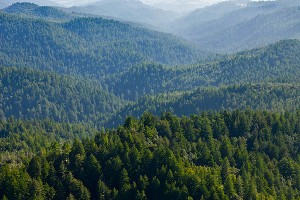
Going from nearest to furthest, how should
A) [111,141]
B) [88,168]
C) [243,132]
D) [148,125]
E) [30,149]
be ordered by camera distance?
[88,168], [111,141], [148,125], [243,132], [30,149]

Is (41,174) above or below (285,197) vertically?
above

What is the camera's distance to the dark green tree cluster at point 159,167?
91.6 meters

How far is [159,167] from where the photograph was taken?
98438 millimetres

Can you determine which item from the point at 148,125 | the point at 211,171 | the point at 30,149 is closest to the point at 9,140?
the point at 30,149

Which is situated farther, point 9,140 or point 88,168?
point 9,140

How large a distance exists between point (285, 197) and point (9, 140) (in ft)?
378

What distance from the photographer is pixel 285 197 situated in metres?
107

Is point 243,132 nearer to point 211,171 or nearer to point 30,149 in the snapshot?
point 211,171

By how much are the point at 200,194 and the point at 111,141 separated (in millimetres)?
23748

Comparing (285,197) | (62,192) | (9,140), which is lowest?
(9,140)

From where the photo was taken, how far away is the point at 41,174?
305 feet

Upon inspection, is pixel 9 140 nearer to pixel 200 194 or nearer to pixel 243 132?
pixel 243 132

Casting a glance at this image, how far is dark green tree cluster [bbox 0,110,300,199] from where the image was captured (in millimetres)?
91562

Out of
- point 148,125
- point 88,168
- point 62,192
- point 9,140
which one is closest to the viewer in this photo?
point 62,192
